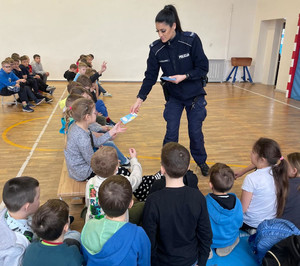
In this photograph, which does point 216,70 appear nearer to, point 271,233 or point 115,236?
point 271,233

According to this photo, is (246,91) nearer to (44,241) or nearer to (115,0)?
(115,0)

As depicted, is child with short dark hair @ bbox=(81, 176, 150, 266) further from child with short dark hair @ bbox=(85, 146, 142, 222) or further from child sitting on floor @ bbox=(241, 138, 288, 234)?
child sitting on floor @ bbox=(241, 138, 288, 234)

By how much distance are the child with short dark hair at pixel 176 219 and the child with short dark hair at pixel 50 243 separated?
0.43m

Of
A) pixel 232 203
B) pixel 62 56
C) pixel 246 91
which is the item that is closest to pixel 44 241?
pixel 232 203

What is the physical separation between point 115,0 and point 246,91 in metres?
5.62

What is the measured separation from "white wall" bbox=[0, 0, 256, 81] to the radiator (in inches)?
8.4

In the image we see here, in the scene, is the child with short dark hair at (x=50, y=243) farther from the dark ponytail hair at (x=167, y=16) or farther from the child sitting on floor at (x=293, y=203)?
the dark ponytail hair at (x=167, y=16)

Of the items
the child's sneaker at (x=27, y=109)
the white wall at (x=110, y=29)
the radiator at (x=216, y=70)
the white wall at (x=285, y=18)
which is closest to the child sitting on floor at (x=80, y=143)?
the child's sneaker at (x=27, y=109)

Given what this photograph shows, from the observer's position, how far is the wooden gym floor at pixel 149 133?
3.40 metres

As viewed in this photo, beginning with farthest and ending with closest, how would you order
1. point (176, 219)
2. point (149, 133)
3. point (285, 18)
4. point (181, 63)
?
point (285, 18), point (149, 133), point (181, 63), point (176, 219)

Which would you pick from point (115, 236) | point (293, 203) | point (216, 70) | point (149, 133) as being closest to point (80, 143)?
point (115, 236)

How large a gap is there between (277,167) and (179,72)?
1.39 m

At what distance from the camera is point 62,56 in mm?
10047

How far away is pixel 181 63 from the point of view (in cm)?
287
